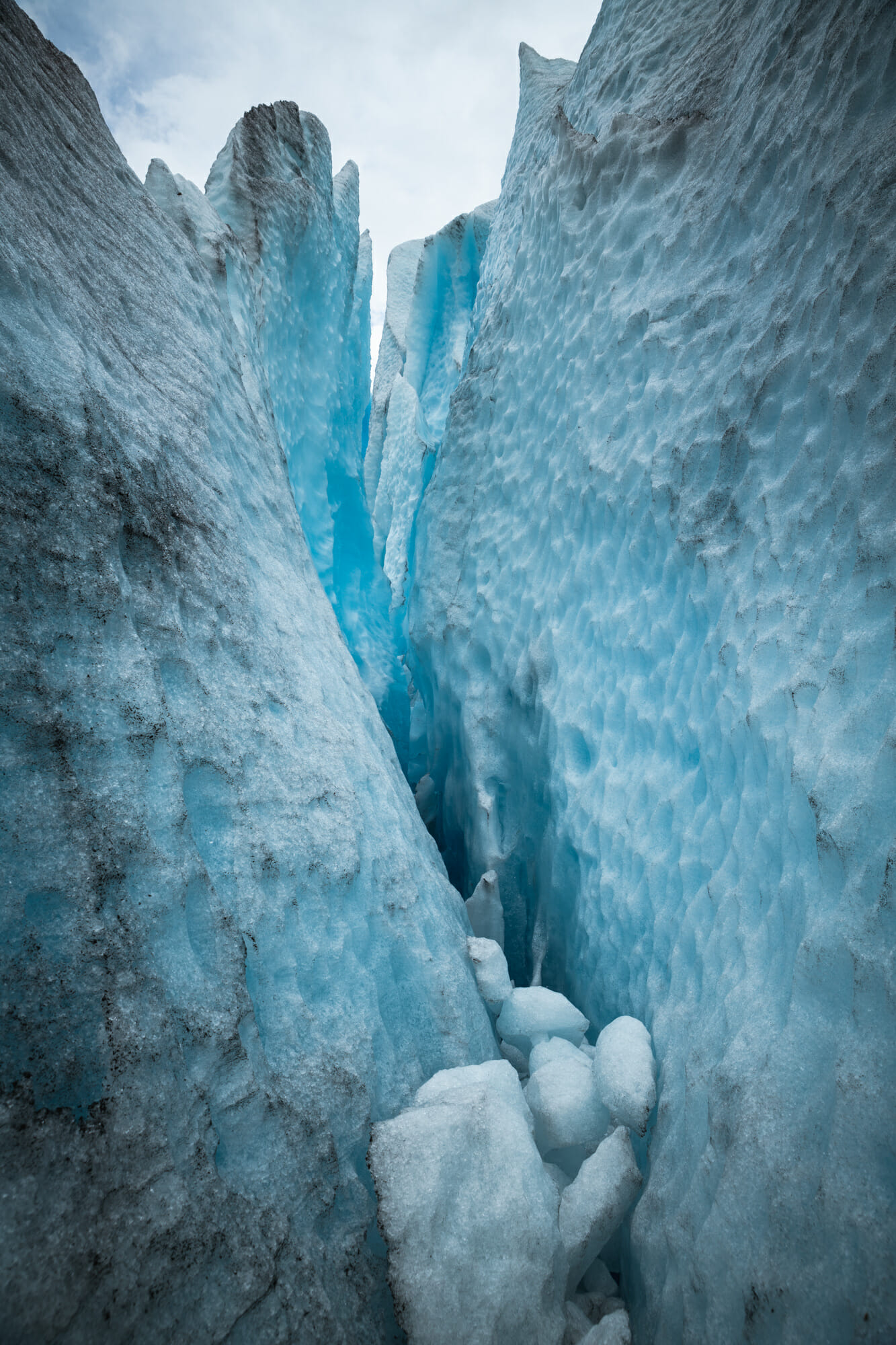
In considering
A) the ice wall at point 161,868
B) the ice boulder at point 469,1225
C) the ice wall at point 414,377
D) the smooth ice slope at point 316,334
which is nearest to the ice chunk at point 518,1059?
the ice wall at point 161,868

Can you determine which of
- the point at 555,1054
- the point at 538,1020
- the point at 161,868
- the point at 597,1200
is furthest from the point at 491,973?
the point at 161,868

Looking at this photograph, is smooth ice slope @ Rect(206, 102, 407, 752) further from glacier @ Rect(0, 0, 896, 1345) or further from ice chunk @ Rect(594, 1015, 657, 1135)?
ice chunk @ Rect(594, 1015, 657, 1135)

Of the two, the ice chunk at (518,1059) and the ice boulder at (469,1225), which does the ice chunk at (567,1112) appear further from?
the ice chunk at (518,1059)

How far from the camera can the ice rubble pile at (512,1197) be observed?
105 cm

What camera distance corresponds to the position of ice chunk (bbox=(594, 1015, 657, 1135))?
4.76ft

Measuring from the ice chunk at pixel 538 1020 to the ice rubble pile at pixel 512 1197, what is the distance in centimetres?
31

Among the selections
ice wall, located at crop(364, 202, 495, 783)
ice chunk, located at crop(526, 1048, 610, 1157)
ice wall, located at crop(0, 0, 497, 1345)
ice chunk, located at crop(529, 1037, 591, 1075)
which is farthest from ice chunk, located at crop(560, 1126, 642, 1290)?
ice wall, located at crop(364, 202, 495, 783)

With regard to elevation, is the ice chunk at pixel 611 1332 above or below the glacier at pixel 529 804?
below

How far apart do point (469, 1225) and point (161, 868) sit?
898 millimetres

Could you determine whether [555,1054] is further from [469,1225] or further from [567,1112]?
[469,1225]

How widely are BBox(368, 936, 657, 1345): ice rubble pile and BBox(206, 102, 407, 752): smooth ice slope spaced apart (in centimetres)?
332

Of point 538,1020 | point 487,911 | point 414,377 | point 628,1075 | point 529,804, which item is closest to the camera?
point 628,1075

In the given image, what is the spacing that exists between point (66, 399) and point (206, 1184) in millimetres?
1509

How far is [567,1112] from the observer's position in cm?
152
